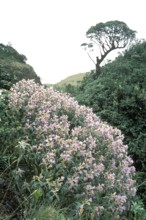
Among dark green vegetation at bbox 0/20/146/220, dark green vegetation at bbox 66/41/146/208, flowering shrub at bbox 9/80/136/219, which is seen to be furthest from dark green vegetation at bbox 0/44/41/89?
flowering shrub at bbox 9/80/136/219

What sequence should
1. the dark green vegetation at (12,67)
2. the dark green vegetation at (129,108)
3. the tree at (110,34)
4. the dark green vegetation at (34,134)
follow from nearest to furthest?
the dark green vegetation at (34,134) → the dark green vegetation at (129,108) → the dark green vegetation at (12,67) → the tree at (110,34)

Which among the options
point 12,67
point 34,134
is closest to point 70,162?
point 34,134

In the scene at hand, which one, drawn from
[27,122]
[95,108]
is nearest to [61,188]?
[27,122]

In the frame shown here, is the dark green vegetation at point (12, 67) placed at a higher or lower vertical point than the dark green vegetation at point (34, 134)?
higher

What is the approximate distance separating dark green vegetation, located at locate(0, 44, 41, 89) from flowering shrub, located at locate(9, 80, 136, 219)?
3.73 meters

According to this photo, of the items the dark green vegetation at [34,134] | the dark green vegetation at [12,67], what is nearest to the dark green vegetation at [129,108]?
the dark green vegetation at [34,134]

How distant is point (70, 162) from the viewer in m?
4.31

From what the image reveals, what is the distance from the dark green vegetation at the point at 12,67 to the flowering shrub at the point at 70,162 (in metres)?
3.73

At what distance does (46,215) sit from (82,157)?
1080 millimetres

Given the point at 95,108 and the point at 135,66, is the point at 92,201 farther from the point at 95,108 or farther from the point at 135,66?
the point at 135,66

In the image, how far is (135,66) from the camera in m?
17.1

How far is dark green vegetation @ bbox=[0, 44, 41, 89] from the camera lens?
9445 millimetres

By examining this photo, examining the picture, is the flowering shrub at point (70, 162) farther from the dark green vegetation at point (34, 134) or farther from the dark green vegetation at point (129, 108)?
the dark green vegetation at point (129, 108)

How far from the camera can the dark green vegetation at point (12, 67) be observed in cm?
945
